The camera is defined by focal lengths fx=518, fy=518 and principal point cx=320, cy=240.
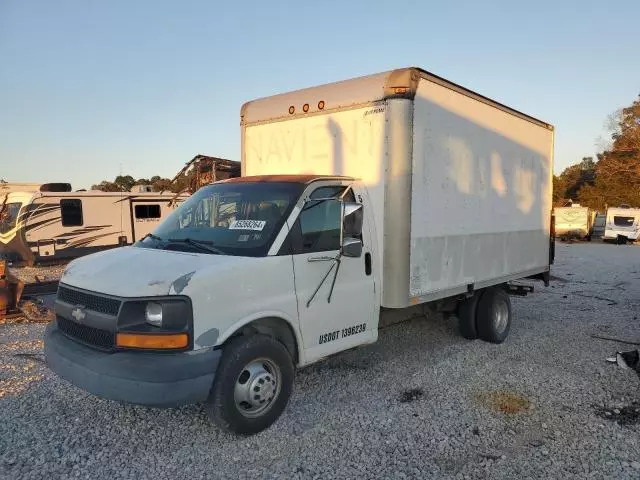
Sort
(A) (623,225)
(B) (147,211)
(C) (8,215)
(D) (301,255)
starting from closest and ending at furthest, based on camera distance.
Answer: (D) (301,255), (C) (8,215), (B) (147,211), (A) (623,225)

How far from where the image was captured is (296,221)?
4.52m

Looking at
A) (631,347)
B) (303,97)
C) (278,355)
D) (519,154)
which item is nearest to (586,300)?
(631,347)

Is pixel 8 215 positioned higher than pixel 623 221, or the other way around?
pixel 8 215

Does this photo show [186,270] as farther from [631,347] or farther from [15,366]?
[631,347]

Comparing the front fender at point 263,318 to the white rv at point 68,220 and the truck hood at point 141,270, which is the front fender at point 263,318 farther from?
the white rv at point 68,220

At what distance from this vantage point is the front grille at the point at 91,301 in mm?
3823

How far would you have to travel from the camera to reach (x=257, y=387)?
4168mm

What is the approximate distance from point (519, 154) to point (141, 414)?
6.04 metres

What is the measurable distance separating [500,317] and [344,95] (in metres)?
4.06

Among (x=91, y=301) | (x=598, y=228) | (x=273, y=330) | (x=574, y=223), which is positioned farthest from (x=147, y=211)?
(x=598, y=228)

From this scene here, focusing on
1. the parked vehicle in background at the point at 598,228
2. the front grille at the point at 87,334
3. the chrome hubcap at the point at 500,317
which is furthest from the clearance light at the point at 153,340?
the parked vehicle in background at the point at 598,228

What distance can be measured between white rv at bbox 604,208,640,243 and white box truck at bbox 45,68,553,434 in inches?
1105

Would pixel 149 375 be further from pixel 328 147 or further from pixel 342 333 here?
pixel 328 147

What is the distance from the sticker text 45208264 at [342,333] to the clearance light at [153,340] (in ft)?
4.63
